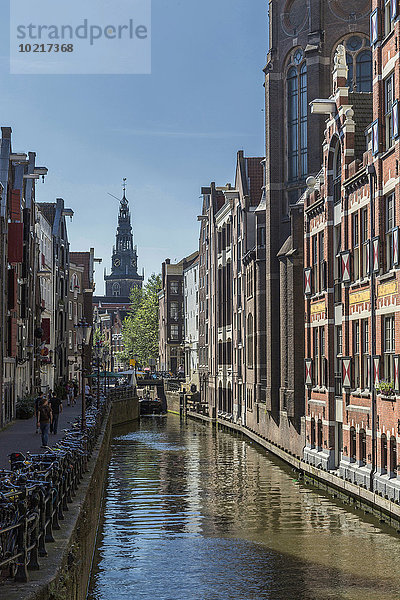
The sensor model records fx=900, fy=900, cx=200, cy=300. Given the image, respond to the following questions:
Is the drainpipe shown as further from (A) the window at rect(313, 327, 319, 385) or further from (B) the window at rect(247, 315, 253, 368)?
(B) the window at rect(247, 315, 253, 368)

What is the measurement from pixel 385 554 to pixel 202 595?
233 inches

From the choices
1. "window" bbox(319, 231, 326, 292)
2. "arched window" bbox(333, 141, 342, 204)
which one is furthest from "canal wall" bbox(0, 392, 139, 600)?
"window" bbox(319, 231, 326, 292)

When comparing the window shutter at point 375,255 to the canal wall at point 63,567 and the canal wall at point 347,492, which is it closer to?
the canal wall at point 347,492

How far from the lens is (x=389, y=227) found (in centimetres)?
2916

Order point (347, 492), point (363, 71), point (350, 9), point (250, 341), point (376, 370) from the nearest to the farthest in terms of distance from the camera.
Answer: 1. point (376, 370)
2. point (347, 492)
3. point (350, 9)
4. point (363, 71)
5. point (250, 341)

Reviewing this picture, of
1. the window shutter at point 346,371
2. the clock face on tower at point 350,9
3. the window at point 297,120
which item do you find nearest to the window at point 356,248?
the window shutter at point 346,371

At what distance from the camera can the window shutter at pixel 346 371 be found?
33.4 m

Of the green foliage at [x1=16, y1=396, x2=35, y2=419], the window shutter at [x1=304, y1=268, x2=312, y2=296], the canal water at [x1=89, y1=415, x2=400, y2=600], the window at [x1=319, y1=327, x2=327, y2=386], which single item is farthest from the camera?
the green foliage at [x1=16, y1=396, x2=35, y2=419]

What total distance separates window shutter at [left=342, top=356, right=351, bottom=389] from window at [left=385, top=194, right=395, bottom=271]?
215 inches

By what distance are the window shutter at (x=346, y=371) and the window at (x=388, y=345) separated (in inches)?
158

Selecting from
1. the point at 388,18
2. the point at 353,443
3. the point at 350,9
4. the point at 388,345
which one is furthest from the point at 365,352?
the point at 350,9

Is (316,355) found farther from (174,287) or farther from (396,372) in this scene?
(174,287)

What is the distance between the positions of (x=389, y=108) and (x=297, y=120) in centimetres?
2399

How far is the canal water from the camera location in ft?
68.7
